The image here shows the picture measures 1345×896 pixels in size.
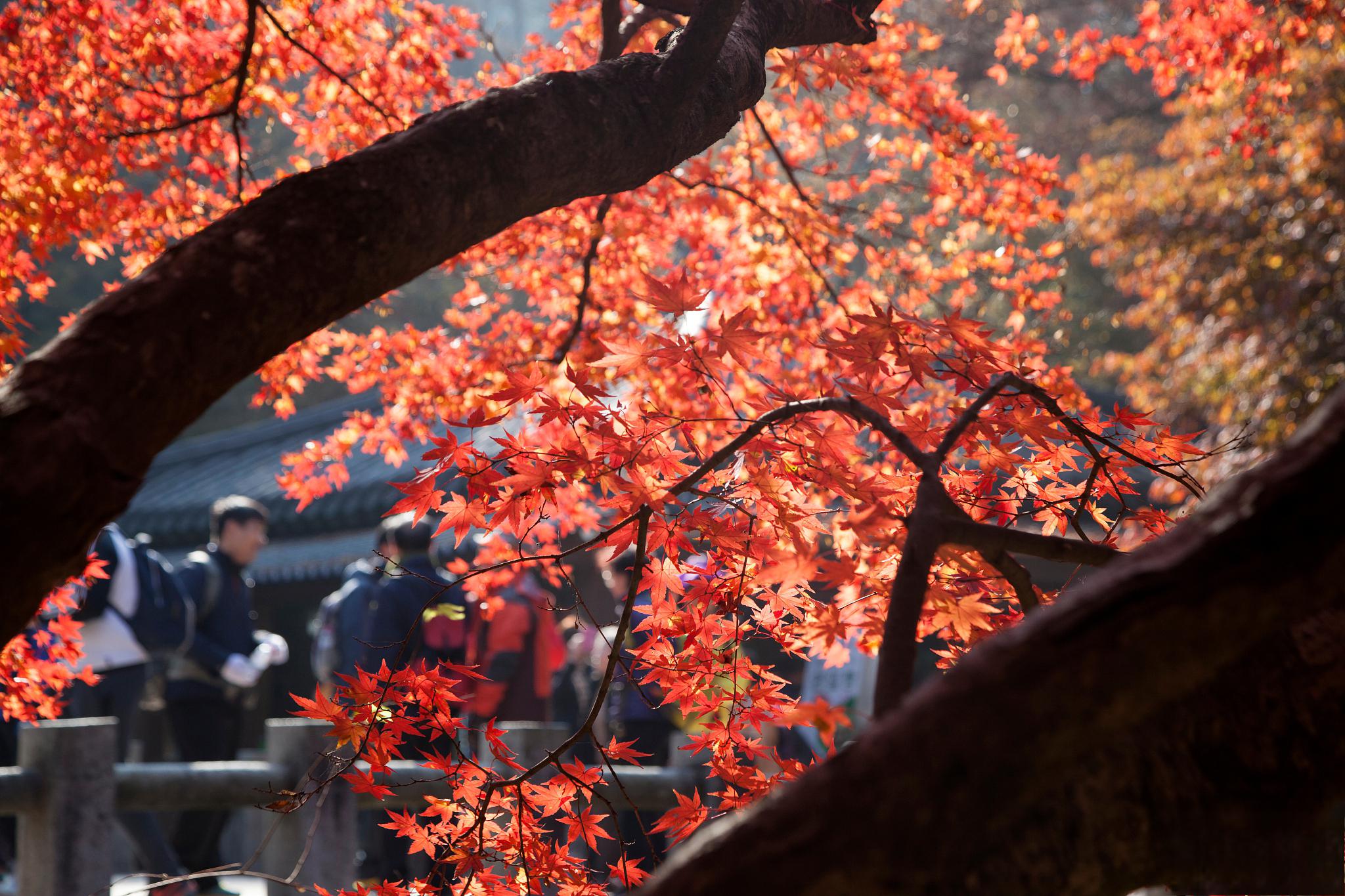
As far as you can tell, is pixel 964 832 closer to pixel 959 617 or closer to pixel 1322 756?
pixel 1322 756

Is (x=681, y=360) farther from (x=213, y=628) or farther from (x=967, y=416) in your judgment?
(x=213, y=628)

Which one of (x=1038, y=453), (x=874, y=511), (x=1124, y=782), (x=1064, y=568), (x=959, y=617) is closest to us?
(x=1124, y=782)

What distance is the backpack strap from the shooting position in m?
5.39

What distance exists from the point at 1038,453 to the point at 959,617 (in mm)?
558

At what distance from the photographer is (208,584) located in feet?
17.8

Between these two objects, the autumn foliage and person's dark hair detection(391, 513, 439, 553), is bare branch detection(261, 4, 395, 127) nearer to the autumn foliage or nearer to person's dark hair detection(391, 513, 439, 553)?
the autumn foliage

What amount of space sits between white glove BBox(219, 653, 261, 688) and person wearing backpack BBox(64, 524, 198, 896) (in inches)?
10.3

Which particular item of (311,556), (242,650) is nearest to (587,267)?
(242,650)

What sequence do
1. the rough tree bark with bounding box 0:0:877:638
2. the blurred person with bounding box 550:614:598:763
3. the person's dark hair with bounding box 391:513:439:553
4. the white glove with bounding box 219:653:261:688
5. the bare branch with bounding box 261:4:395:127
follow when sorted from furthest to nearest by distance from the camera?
the blurred person with bounding box 550:614:598:763
the white glove with bounding box 219:653:261:688
the person's dark hair with bounding box 391:513:439:553
the bare branch with bounding box 261:4:395:127
the rough tree bark with bounding box 0:0:877:638

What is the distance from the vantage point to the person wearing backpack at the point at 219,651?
5254mm

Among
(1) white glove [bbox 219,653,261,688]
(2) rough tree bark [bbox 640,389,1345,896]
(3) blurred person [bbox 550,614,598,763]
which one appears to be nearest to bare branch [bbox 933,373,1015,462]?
(2) rough tree bark [bbox 640,389,1345,896]

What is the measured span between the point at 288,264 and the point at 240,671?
4.48 metres

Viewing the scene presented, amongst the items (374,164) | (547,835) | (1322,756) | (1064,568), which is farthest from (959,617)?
(1064,568)

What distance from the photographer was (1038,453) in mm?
2129
